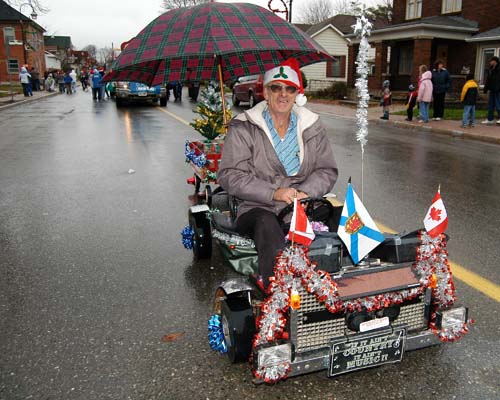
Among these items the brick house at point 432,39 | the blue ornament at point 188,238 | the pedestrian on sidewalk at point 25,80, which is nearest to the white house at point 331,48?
the brick house at point 432,39

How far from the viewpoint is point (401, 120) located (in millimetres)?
17562

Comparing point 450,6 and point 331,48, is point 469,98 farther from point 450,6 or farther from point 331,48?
point 331,48


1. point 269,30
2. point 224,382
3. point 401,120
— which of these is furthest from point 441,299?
point 401,120

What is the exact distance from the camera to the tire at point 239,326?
2.72 m

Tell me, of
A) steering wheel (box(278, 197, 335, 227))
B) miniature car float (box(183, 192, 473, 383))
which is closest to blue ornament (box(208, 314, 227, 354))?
miniature car float (box(183, 192, 473, 383))

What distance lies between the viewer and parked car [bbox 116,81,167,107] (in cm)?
2559

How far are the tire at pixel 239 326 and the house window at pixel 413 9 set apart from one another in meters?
31.7

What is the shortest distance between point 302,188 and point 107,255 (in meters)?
2.18

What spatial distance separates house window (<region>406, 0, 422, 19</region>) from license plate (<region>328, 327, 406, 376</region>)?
31631 mm

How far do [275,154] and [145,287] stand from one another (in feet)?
4.99

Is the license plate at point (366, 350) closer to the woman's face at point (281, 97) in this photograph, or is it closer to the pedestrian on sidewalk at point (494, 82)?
the woman's face at point (281, 97)

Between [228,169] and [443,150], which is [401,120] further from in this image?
[228,169]

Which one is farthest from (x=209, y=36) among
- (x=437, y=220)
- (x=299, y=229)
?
(x=437, y=220)

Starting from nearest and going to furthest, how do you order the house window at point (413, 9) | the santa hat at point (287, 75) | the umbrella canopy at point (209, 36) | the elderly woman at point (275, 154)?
1. the elderly woman at point (275, 154)
2. the santa hat at point (287, 75)
3. the umbrella canopy at point (209, 36)
4. the house window at point (413, 9)
